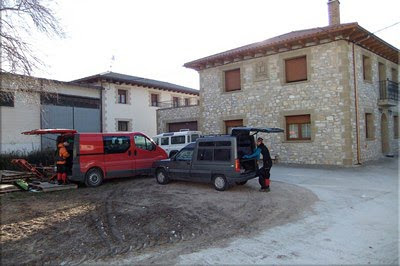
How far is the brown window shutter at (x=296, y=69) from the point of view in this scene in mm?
16141

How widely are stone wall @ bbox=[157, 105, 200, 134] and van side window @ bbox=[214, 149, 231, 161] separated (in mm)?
12492

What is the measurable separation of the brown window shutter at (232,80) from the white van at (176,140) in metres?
3.37

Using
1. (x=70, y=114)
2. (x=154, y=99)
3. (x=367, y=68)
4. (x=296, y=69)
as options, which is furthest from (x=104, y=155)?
(x=154, y=99)

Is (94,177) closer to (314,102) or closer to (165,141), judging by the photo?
(165,141)

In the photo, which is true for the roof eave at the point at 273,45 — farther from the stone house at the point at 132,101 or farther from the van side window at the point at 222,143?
the van side window at the point at 222,143

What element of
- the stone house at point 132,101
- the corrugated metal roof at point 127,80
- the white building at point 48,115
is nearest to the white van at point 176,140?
the stone house at point 132,101

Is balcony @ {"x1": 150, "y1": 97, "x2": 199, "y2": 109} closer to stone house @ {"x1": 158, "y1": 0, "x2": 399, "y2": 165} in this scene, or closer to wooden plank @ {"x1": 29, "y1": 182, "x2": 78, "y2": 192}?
stone house @ {"x1": 158, "y1": 0, "x2": 399, "y2": 165}

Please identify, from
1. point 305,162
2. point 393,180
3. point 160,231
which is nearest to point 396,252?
point 160,231

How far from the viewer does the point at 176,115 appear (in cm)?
2319

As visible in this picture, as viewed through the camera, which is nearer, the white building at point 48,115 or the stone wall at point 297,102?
the stone wall at point 297,102

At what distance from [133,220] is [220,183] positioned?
3468mm

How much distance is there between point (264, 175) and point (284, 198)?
40.0 inches

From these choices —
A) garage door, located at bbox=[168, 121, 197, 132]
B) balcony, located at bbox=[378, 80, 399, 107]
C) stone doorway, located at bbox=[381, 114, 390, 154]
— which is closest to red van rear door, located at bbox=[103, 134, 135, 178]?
garage door, located at bbox=[168, 121, 197, 132]

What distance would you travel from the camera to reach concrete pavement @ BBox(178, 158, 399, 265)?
173 inches
